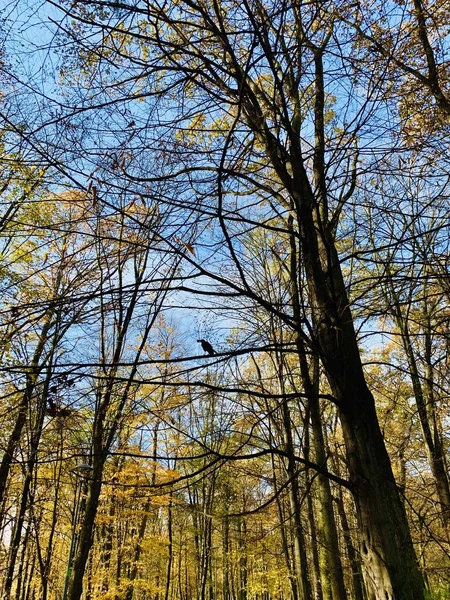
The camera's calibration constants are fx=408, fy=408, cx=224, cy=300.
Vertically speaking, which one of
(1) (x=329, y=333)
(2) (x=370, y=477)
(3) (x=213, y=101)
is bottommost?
(2) (x=370, y=477)

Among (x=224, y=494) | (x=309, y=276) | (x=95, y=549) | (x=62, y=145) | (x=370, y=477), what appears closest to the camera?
(x=370, y=477)

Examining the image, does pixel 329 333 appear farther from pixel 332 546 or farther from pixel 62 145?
pixel 332 546

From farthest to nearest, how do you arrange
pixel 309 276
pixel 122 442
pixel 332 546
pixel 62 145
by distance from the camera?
pixel 122 442 → pixel 332 546 → pixel 309 276 → pixel 62 145

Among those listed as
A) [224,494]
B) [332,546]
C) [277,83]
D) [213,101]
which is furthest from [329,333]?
[224,494]

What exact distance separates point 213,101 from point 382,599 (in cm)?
238

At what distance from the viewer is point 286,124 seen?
71.2 inches

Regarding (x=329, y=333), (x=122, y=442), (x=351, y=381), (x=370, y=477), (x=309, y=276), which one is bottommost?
(x=370, y=477)

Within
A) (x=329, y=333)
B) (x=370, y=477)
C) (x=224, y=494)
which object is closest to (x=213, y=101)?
(x=329, y=333)

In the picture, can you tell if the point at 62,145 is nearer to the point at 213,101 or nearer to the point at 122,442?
the point at 213,101

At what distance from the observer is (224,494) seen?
18859 mm

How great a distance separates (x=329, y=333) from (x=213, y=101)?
1376 mm

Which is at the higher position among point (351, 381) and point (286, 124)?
point (286, 124)

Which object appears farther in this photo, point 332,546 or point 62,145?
point 332,546

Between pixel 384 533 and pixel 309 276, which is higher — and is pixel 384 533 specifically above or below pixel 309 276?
below
